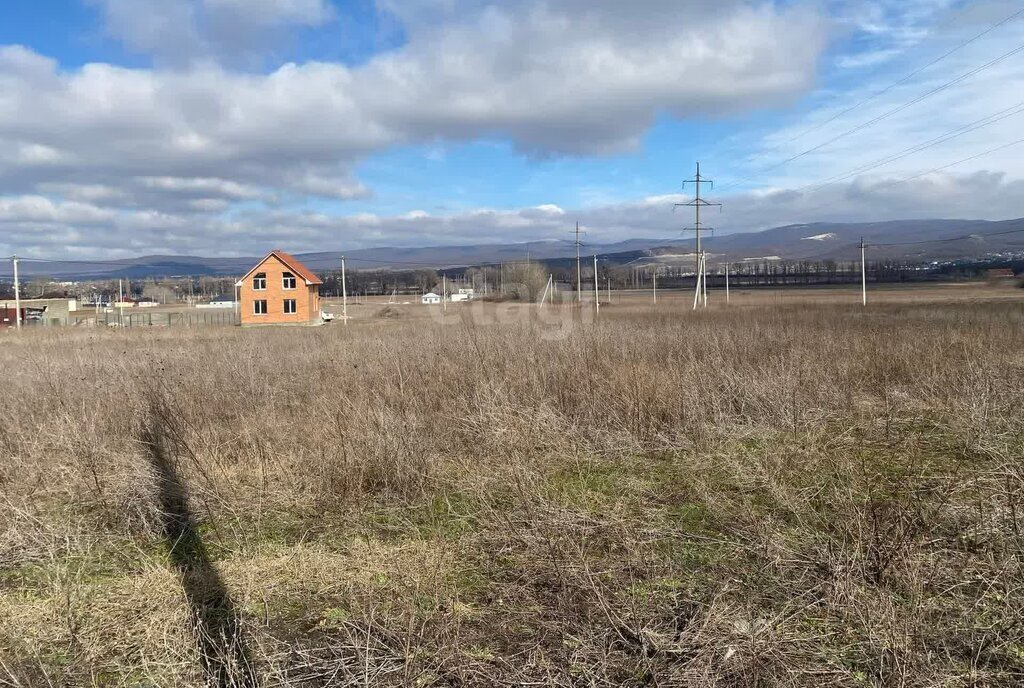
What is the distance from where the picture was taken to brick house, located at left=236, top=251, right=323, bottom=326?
161 feet

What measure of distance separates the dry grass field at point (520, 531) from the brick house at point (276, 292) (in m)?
41.3

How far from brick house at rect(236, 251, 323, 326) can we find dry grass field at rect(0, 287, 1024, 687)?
41.3 m

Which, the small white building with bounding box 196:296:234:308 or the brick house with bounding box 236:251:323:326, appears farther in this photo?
the small white building with bounding box 196:296:234:308

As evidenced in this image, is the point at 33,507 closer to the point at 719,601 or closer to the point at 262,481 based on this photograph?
the point at 262,481

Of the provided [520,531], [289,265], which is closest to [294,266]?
[289,265]

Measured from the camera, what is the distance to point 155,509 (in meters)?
4.99

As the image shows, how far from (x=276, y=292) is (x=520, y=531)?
4856cm

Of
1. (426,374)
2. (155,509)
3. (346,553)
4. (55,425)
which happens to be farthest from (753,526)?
(55,425)

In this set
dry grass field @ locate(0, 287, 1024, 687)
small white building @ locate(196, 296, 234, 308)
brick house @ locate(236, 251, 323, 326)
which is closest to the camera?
dry grass field @ locate(0, 287, 1024, 687)

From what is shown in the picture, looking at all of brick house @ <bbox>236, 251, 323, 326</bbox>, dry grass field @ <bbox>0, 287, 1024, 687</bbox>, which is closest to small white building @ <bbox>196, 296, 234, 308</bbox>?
brick house @ <bbox>236, 251, 323, 326</bbox>

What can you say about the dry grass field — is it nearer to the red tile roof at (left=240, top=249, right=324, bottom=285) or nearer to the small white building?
the red tile roof at (left=240, top=249, right=324, bottom=285)

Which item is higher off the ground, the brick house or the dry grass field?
the brick house

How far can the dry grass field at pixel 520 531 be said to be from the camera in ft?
9.64

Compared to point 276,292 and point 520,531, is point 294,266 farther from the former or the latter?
point 520,531
